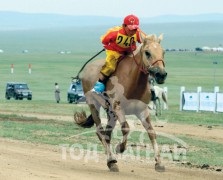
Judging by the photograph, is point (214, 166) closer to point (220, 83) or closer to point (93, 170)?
point (93, 170)

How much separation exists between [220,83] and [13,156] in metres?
71.7

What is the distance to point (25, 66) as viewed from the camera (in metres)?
120

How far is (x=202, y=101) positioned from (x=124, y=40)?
89.7 ft

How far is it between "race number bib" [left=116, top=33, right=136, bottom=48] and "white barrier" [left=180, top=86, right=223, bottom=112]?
2541 cm

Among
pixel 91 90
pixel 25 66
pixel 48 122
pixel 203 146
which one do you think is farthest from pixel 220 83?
pixel 91 90

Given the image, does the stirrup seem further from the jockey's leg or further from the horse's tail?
the horse's tail

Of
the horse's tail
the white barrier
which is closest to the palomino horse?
the horse's tail

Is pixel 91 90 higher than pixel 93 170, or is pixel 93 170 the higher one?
pixel 91 90

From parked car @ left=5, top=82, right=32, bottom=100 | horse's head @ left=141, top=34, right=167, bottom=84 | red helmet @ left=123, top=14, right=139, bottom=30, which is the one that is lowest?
parked car @ left=5, top=82, right=32, bottom=100

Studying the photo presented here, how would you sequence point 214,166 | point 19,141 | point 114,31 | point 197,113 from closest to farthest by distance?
point 114,31
point 214,166
point 19,141
point 197,113

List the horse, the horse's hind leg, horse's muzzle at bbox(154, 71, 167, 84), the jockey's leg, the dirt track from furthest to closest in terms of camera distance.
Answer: the horse < the jockey's leg < the horse's hind leg < horse's muzzle at bbox(154, 71, 167, 84) < the dirt track

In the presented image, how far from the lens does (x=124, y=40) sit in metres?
14.8

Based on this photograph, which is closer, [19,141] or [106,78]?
[106,78]

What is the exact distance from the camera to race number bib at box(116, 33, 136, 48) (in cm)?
1473
